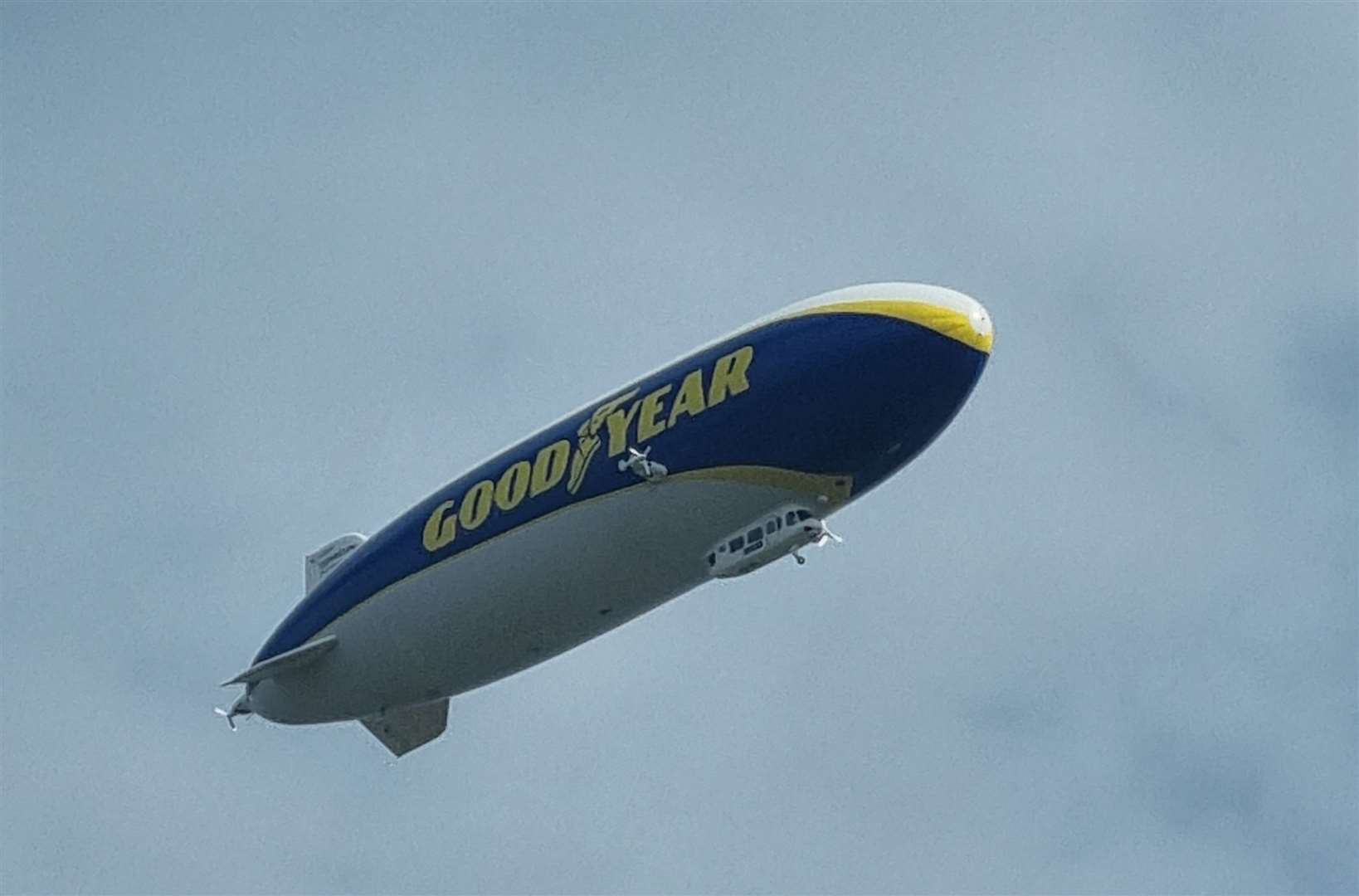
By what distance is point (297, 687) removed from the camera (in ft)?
148

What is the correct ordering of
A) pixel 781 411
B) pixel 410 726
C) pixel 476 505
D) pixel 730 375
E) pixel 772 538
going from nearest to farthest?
1. pixel 781 411
2. pixel 772 538
3. pixel 730 375
4. pixel 476 505
5. pixel 410 726

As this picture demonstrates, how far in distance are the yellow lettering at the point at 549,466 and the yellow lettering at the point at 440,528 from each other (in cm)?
192

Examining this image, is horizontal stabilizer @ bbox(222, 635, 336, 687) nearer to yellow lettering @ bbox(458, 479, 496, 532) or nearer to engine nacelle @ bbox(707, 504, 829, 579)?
yellow lettering @ bbox(458, 479, 496, 532)

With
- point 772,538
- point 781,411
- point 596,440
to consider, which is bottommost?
point 772,538

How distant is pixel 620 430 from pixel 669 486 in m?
1.33

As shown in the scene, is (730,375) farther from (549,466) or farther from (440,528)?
(440,528)

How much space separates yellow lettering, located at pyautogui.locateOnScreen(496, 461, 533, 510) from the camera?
4134cm

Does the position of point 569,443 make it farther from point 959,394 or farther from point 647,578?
point 959,394

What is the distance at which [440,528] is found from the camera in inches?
1689

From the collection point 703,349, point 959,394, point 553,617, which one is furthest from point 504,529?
point 959,394

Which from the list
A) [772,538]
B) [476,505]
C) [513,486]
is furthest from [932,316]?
[476,505]

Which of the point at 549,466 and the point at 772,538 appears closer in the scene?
the point at 772,538

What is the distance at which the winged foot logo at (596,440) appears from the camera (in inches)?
1549

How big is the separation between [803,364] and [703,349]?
6.91 feet
